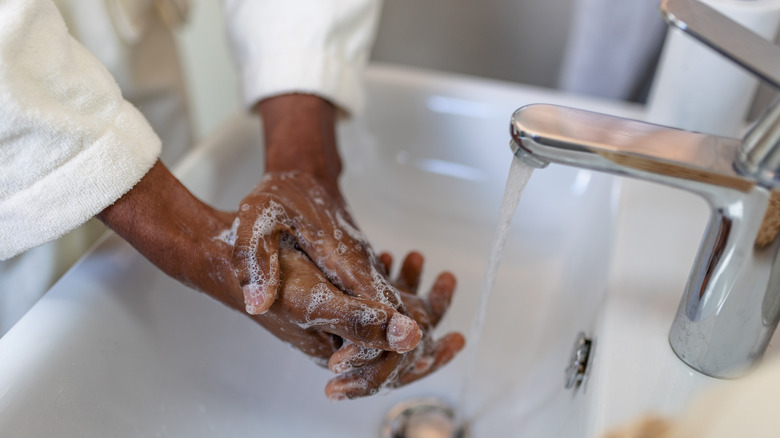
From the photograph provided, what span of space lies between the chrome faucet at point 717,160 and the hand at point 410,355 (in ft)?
0.50

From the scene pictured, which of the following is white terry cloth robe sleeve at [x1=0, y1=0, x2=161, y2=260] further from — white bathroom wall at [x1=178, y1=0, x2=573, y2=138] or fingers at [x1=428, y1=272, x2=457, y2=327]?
white bathroom wall at [x1=178, y1=0, x2=573, y2=138]

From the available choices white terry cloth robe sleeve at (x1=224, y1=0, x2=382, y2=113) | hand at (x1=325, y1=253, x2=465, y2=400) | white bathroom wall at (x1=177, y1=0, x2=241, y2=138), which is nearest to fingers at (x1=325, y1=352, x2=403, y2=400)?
hand at (x1=325, y1=253, x2=465, y2=400)

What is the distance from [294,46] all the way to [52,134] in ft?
0.73

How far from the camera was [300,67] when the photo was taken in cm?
49

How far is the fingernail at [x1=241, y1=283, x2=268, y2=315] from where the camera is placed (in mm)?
331

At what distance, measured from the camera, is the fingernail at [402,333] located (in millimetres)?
337

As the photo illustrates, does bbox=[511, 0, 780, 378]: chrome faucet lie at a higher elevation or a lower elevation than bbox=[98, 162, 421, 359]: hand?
higher

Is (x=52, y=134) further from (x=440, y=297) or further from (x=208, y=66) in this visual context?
(x=208, y=66)

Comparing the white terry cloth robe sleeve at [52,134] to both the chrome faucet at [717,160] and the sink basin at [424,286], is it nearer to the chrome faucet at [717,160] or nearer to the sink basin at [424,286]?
the sink basin at [424,286]

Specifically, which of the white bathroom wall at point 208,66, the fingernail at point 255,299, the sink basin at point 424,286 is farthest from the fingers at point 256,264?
the white bathroom wall at point 208,66

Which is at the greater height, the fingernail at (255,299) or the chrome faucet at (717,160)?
the chrome faucet at (717,160)

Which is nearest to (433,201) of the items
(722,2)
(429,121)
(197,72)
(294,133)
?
(429,121)

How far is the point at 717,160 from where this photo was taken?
0.28 meters

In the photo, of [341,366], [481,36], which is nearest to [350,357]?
[341,366]
